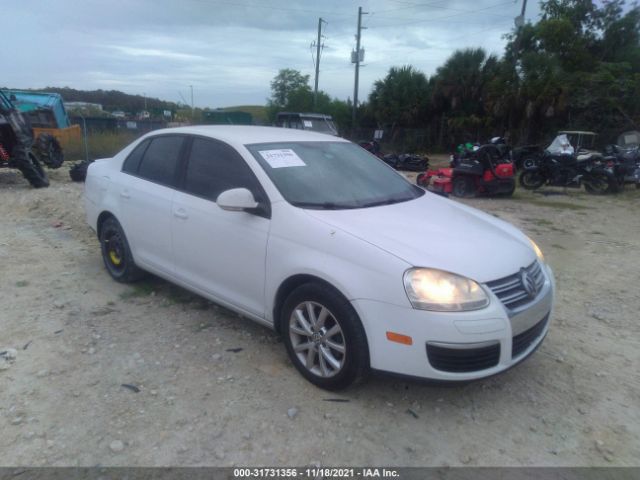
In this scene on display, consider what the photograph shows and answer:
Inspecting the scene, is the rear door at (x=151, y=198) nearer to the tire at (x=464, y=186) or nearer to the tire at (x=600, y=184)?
the tire at (x=464, y=186)

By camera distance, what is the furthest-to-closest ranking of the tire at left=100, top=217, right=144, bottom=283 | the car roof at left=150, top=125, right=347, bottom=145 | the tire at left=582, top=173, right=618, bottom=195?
Answer: 1. the tire at left=582, top=173, right=618, bottom=195
2. the tire at left=100, top=217, right=144, bottom=283
3. the car roof at left=150, top=125, right=347, bottom=145

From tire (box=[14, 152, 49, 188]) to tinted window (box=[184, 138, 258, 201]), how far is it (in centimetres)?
837

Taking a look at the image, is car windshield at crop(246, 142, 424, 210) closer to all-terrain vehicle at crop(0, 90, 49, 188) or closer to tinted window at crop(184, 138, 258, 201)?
tinted window at crop(184, 138, 258, 201)

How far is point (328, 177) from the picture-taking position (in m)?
3.57

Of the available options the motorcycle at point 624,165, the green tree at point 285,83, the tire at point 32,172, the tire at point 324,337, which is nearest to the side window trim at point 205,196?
the tire at point 324,337

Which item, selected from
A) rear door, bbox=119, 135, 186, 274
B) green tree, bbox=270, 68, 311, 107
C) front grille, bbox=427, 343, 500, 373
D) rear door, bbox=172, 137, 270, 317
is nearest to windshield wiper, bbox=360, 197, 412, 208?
rear door, bbox=172, 137, 270, 317

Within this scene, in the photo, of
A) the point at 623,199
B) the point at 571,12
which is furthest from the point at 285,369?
the point at 571,12

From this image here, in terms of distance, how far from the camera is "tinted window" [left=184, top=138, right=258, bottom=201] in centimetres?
347

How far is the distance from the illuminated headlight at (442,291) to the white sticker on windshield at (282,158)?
136 centimetres

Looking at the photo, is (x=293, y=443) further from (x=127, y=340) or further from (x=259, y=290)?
(x=127, y=340)

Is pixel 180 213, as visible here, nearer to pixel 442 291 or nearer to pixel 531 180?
pixel 442 291

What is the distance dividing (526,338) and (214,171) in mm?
2450

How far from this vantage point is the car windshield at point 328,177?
130 inches

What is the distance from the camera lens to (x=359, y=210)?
3240 mm
